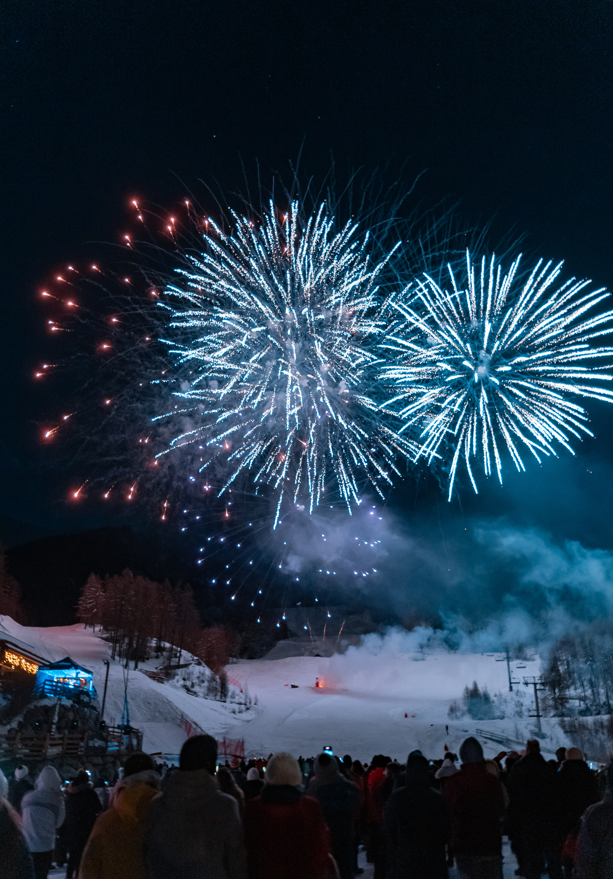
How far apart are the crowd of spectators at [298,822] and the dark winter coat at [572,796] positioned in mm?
11

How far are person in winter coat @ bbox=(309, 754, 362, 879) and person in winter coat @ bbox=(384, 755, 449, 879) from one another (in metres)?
0.79

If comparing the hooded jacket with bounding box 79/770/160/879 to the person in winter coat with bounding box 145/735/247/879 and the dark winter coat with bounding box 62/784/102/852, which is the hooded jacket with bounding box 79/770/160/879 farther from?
the dark winter coat with bounding box 62/784/102/852

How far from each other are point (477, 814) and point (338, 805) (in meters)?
1.26

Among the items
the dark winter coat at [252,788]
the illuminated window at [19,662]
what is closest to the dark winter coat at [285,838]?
the dark winter coat at [252,788]

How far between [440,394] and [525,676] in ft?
195

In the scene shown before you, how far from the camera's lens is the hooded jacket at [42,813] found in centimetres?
717

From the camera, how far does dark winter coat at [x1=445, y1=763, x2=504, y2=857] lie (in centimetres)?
525

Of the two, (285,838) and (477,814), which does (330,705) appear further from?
(285,838)

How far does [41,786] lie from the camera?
7262mm

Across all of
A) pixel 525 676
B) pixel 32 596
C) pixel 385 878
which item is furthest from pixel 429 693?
pixel 32 596

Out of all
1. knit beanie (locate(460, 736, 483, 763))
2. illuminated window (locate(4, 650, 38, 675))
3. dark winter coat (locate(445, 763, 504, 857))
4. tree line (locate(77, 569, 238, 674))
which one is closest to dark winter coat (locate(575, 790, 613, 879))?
dark winter coat (locate(445, 763, 504, 857))

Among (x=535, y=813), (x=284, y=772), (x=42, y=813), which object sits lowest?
(x=42, y=813)

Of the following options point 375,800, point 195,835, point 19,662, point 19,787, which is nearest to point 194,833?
point 195,835

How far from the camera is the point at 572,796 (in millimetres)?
6574
